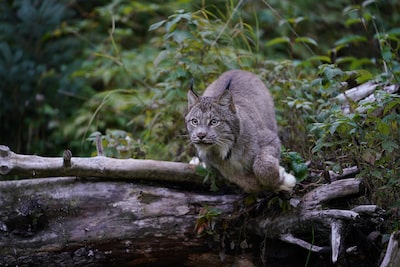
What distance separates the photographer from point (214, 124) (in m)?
4.84

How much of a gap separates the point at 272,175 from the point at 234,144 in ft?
1.43

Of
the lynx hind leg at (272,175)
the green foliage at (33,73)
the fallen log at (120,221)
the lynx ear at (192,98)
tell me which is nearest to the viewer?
the lynx hind leg at (272,175)

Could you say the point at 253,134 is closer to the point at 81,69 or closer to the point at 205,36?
the point at 205,36

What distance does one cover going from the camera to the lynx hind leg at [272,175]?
463 centimetres

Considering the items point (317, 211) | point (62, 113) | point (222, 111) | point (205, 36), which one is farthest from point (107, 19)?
point (317, 211)

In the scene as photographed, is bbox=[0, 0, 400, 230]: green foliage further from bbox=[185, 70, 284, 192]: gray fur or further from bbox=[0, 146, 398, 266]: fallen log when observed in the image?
bbox=[0, 146, 398, 266]: fallen log

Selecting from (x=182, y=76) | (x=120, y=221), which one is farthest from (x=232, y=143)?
(x=182, y=76)

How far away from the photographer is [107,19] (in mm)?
10711

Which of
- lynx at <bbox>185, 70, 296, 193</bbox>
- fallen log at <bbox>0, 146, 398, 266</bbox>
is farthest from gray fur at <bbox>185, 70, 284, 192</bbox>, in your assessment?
fallen log at <bbox>0, 146, 398, 266</bbox>

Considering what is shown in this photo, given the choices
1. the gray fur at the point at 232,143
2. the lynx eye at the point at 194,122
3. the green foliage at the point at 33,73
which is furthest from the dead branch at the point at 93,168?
the green foliage at the point at 33,73

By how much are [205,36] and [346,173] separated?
2.56m

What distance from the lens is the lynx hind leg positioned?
463 centimetres

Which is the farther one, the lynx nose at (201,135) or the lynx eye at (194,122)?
the lynx eye at (194,122)

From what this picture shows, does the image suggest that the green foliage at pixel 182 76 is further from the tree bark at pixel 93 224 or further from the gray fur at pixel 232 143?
the tree bark at pixel 93 224
